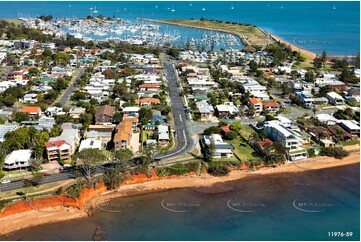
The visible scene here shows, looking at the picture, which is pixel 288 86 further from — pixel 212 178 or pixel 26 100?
pixel 26 100

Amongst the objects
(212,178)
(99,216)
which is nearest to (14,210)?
(99,216)

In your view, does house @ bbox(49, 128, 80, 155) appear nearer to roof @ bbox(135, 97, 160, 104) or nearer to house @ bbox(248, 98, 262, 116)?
roof @ bbox(135, 97, 160, 104)

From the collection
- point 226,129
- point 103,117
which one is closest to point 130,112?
point 103,117

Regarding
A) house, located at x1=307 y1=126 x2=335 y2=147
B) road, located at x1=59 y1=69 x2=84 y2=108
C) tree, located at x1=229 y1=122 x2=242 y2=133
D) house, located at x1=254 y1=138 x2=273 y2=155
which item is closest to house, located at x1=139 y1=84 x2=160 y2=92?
road, located at x1=59 y1=69 x2=84 y2=108

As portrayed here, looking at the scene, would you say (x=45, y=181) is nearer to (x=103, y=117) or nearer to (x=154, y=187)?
(x=154, y=187)

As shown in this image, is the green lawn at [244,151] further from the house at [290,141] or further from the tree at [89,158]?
the tree at [89,158]

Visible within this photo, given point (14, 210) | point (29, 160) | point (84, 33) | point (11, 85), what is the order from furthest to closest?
point (84, 33)
point (11, 85)
point (29, 160)
point (14, 210)
